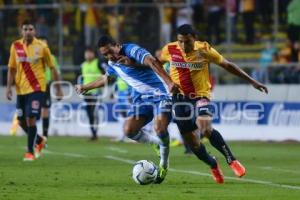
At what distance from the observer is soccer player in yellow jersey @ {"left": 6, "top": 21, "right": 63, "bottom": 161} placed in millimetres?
20047

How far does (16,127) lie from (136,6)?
4915 millimetres

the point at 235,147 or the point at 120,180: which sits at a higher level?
the point at 120,180

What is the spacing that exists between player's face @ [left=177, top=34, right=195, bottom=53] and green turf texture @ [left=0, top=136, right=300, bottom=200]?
1.90m

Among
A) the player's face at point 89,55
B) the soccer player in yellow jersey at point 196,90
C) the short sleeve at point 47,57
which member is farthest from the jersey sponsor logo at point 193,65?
the player's face at point 89,55

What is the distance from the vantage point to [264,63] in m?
28.7

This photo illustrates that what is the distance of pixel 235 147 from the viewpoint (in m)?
25.1

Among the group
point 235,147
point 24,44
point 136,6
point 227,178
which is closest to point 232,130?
point 235,147

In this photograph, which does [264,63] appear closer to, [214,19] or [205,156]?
[214,19]

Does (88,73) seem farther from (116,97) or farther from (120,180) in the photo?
(120,180)

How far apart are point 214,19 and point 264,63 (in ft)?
15.8

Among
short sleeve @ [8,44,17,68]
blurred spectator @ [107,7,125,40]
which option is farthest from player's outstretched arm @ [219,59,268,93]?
blurred spectator @ [107,7,125,40]

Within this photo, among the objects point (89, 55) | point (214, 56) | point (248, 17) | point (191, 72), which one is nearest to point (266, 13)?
point (248, 17)

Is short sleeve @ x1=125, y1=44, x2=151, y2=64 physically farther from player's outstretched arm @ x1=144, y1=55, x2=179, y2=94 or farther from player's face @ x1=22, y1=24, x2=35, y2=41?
player's face @ x1=22, y1=24, x2=35, y2=41

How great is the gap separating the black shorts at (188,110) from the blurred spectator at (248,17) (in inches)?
653
